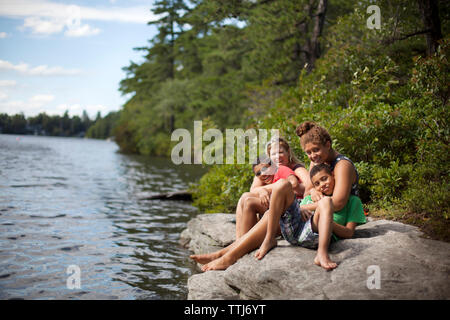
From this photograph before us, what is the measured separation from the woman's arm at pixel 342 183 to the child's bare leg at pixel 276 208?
18.7 inches

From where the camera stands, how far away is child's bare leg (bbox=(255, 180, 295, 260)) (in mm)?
4207

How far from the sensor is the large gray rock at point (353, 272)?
11.4ft

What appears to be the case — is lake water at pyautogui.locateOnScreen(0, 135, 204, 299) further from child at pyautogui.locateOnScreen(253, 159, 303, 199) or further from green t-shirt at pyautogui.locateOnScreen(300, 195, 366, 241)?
green t-shirt at pyautogui.locateOnScreen(300, 195, 366, 241)

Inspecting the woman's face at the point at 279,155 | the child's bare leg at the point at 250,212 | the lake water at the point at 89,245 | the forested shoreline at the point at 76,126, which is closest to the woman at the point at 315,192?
the child's bare leg at the point at 250,212

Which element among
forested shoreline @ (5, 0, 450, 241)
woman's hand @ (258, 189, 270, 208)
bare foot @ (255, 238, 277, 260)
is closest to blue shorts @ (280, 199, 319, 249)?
bare foot @ (255, 238, 277, 260)

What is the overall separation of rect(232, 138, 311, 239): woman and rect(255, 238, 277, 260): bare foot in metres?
0.57

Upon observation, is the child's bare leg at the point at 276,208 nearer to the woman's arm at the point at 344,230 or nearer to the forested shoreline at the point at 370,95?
the woman's arm at the point at 344,230

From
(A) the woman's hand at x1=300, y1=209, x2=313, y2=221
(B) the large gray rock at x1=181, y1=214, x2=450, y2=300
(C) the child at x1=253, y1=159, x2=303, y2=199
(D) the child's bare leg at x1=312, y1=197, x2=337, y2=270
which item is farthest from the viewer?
(C) the child at x1=253, y1=159, x2=303, y2=199

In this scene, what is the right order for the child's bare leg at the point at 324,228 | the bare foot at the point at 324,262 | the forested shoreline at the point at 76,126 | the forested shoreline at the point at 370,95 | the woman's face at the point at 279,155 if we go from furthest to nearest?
the forested shoreline at the point at 76,126 → the forested shoreline at the point at 370,95 → the woman's face at the point at 279,155 → the child's bare leg at the point at 324,228 → the bare foot at the point at 324,262

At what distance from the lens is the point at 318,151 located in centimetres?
438

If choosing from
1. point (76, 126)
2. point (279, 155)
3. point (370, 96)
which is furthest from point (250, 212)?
point (76, 126)

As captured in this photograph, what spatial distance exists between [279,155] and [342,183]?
1.16 m

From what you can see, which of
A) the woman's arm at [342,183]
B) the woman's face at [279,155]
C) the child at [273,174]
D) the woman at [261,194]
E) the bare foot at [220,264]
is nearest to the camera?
the woman's arm at [342,183]
